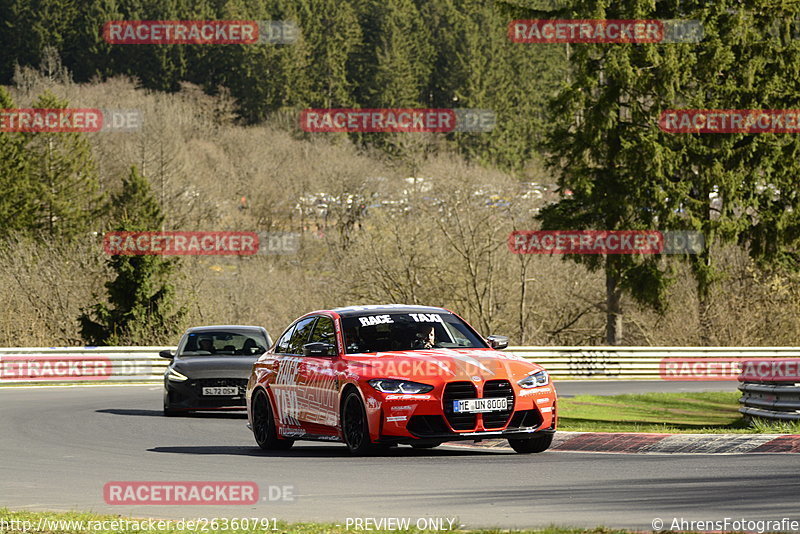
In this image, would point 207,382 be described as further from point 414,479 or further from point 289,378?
point 414,479

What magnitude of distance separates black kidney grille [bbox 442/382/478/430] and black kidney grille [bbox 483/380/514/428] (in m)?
0.13

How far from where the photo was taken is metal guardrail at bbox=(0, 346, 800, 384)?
37.0 metres

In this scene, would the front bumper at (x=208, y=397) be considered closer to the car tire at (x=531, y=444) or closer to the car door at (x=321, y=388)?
the car door at (x=321, y=388)

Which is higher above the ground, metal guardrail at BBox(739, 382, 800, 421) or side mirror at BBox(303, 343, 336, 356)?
side mirror at BBox(303, 343, 336, 356)

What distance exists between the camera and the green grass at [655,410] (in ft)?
84.1

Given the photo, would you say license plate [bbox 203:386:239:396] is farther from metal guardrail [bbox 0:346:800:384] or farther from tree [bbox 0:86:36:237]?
tree [bbox 0:86:36:237]

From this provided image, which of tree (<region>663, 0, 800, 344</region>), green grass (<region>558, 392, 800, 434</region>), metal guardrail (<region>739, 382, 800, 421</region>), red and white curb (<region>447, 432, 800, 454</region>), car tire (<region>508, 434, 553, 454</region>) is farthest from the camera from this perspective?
tree (<region>663, 0, 800, 344</region>)

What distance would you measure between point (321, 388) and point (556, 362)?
25561mm

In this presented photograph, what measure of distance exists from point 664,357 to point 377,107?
79577 millimetres

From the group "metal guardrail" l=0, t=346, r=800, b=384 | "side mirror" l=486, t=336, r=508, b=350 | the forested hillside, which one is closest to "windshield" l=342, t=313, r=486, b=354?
"side mirror" l=486, t=336, r=508, b=350

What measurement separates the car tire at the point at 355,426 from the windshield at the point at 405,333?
0.72m

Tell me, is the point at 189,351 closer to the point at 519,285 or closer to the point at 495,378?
the point at 495,378

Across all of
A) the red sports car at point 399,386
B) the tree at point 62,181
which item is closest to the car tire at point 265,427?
the red sports car at point 399,386

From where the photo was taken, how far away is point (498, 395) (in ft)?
45.8
